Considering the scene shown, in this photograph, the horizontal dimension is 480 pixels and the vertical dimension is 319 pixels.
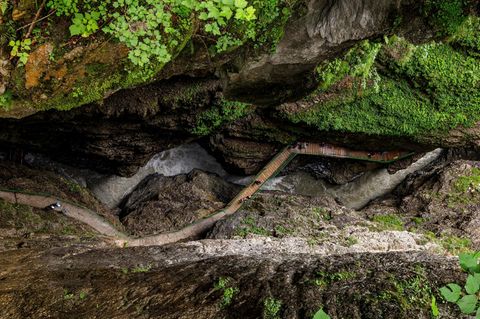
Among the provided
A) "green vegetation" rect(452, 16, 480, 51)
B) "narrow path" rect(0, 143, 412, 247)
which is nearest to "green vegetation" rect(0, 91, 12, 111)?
"narrow path" rect(0, 143, 412, 247)

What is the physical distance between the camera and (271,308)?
294 centimetres

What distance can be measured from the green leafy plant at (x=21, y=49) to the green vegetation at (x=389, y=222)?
915cm

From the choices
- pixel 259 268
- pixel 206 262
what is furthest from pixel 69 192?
pixel 259 268

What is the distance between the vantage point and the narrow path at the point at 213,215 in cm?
966

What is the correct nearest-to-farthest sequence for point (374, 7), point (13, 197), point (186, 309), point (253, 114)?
point (186, 309) → point (374, 7) → point (13, 197) → point (253, 114)

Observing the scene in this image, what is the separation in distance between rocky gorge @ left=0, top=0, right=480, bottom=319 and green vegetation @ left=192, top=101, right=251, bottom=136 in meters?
0.06

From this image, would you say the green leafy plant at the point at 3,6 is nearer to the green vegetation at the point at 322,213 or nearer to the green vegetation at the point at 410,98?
the green vegetation at the point at 410,98

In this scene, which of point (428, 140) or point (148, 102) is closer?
point (148, 102)

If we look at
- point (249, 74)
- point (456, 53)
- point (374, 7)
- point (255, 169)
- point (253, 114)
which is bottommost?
point (255, 169)

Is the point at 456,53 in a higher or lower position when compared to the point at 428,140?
higher

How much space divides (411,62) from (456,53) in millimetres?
1167

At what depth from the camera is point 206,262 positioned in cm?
435

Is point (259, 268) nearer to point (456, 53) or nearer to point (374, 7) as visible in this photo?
point (374, 7)

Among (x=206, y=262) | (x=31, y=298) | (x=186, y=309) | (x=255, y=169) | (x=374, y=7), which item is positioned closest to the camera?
(x=186, y=309)
